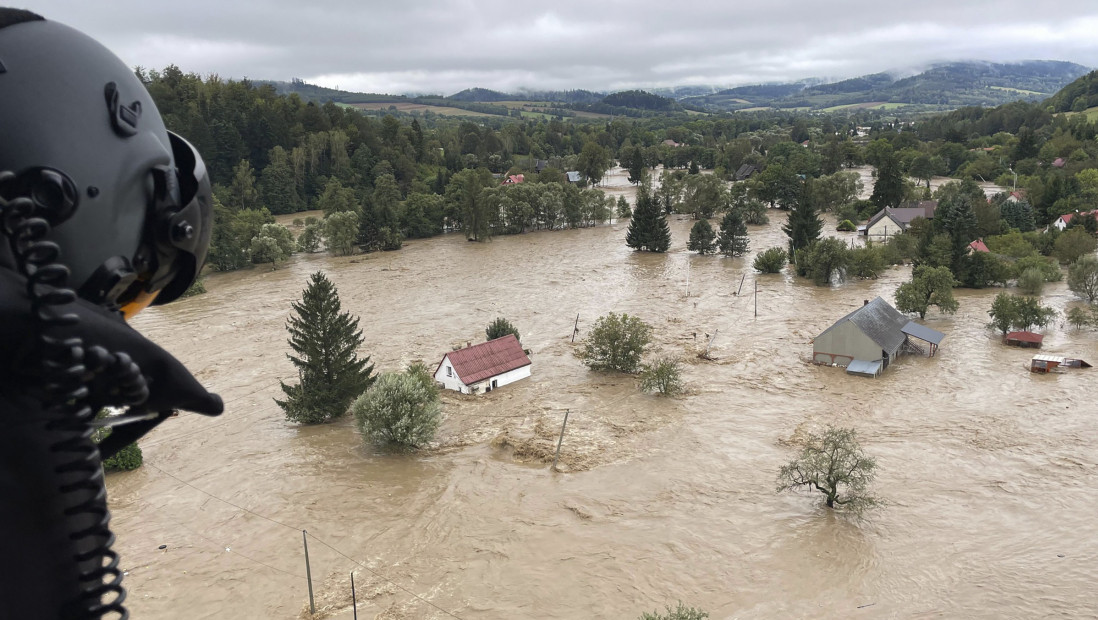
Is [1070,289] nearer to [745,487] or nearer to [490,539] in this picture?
[745,487]

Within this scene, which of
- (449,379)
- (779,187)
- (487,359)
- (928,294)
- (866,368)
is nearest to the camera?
(449,379)

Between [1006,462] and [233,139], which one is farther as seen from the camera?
[233,139]

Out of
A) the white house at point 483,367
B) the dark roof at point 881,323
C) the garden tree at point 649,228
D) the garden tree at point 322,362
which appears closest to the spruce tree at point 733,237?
the garden tree at point 649,228

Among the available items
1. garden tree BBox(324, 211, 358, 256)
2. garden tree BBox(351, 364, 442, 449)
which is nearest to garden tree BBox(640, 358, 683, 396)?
garden tree BBox(351, 364, 442, 449)

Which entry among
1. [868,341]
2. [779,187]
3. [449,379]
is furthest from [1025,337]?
[779,187]

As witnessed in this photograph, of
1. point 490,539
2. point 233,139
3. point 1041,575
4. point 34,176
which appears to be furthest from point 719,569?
point 233,139

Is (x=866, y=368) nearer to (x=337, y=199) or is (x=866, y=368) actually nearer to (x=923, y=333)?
(x=923, y=333)

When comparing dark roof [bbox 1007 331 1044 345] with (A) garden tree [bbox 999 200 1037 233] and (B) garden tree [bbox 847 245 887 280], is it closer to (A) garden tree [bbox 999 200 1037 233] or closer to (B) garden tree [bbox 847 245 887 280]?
(B) garden tree [bbox 847 245 887 280]
